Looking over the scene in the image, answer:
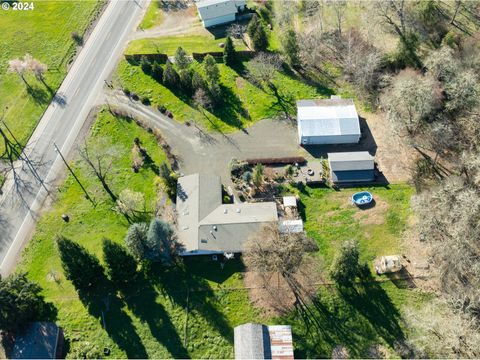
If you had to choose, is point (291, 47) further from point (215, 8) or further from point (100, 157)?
point (100, 157)

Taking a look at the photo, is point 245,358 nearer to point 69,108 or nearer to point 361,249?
point 361,249

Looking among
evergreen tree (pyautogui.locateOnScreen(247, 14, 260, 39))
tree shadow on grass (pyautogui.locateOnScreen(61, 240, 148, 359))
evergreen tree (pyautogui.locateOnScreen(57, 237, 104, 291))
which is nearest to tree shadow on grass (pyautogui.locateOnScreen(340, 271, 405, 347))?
tree shadow on grass (pyautogui.locateOnScreen(61, 240, 148, 359))

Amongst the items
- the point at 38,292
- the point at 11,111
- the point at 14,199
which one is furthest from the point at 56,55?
the point at 38,292

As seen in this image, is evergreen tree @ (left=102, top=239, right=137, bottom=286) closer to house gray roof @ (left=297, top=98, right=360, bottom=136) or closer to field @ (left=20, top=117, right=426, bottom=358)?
field @ (left=20, top=117, right=426, bottom=358)

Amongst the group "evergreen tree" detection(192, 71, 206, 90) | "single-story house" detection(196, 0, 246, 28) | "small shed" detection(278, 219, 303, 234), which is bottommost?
"small shed" detection(278, 219, 303, 234)

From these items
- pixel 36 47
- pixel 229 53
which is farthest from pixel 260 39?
pixel 36 47

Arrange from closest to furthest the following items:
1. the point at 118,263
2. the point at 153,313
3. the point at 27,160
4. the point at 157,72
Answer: the point at 118,263
the point at 153,313
the point at 27,160
the point at 157,72

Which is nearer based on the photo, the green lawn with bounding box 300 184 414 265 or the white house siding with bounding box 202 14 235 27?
the green lawn with bounding box 300 184 414 265
